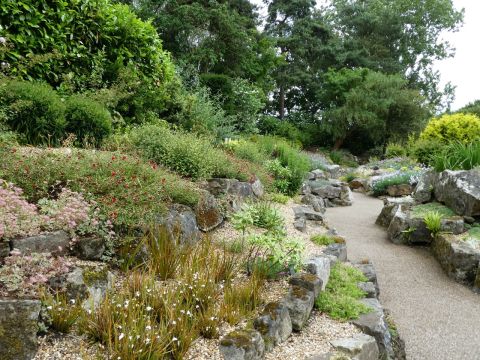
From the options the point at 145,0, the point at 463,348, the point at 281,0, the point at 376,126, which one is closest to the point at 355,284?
the point at 463,348

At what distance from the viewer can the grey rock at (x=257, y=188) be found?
721 cm

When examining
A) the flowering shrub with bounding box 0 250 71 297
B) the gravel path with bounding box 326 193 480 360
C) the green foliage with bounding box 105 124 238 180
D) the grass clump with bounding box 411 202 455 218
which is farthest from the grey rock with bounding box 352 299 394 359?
the grass clump with bounding box 411 202 455 218

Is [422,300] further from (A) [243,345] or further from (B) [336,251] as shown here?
(A) [243,345]

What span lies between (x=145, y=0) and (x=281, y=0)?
1262 centimetres

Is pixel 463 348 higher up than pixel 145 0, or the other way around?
pixel 145 0

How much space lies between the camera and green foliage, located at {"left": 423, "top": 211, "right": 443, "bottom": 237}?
6.96 meters

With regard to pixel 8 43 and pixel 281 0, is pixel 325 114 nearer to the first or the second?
pixel 281 0

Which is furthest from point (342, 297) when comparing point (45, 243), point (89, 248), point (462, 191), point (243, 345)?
point (462, 191)

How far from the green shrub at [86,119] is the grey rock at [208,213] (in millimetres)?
1795

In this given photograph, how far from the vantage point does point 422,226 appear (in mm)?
7328

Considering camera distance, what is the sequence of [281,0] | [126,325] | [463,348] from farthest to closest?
[281,0]
[463,348]
[126,325]

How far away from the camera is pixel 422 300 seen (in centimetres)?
525

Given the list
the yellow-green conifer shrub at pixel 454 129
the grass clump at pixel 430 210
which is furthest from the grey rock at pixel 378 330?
the yellow-green conifer shrub at pixel 454 129

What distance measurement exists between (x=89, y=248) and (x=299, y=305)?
1.95 meters
